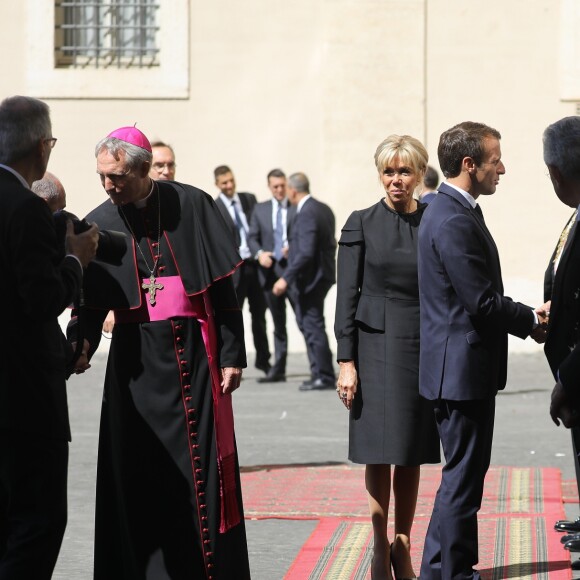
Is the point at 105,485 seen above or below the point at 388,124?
below

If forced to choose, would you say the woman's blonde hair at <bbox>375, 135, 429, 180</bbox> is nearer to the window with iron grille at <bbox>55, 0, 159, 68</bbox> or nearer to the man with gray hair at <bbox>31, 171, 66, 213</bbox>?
the man with gray hair at <bbox>31, 171, 66, 213</bbox>

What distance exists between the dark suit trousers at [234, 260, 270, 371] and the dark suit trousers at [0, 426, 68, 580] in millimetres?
10112

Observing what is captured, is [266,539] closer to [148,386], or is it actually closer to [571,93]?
[148,386]

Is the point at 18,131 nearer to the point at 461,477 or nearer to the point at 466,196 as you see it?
the point at 466,196

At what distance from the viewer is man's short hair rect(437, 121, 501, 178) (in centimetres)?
575

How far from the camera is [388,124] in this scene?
54.8 feet

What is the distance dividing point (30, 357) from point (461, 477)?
1.91m

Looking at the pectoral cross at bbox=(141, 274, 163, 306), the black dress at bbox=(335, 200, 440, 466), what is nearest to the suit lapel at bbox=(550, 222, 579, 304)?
the black dress at bbox=(335, 200, 440, 466)

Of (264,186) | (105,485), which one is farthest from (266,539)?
(264,186)

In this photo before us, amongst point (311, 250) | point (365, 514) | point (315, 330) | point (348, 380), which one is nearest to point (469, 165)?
point (348, 380)

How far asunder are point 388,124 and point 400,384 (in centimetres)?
1062

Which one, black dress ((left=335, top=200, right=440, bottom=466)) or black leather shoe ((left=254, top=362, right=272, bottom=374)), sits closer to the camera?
black dress ((left=335, top=200, right=440, bottom=466))

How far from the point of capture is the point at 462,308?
223 inches

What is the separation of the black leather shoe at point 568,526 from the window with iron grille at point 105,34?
1101cm
